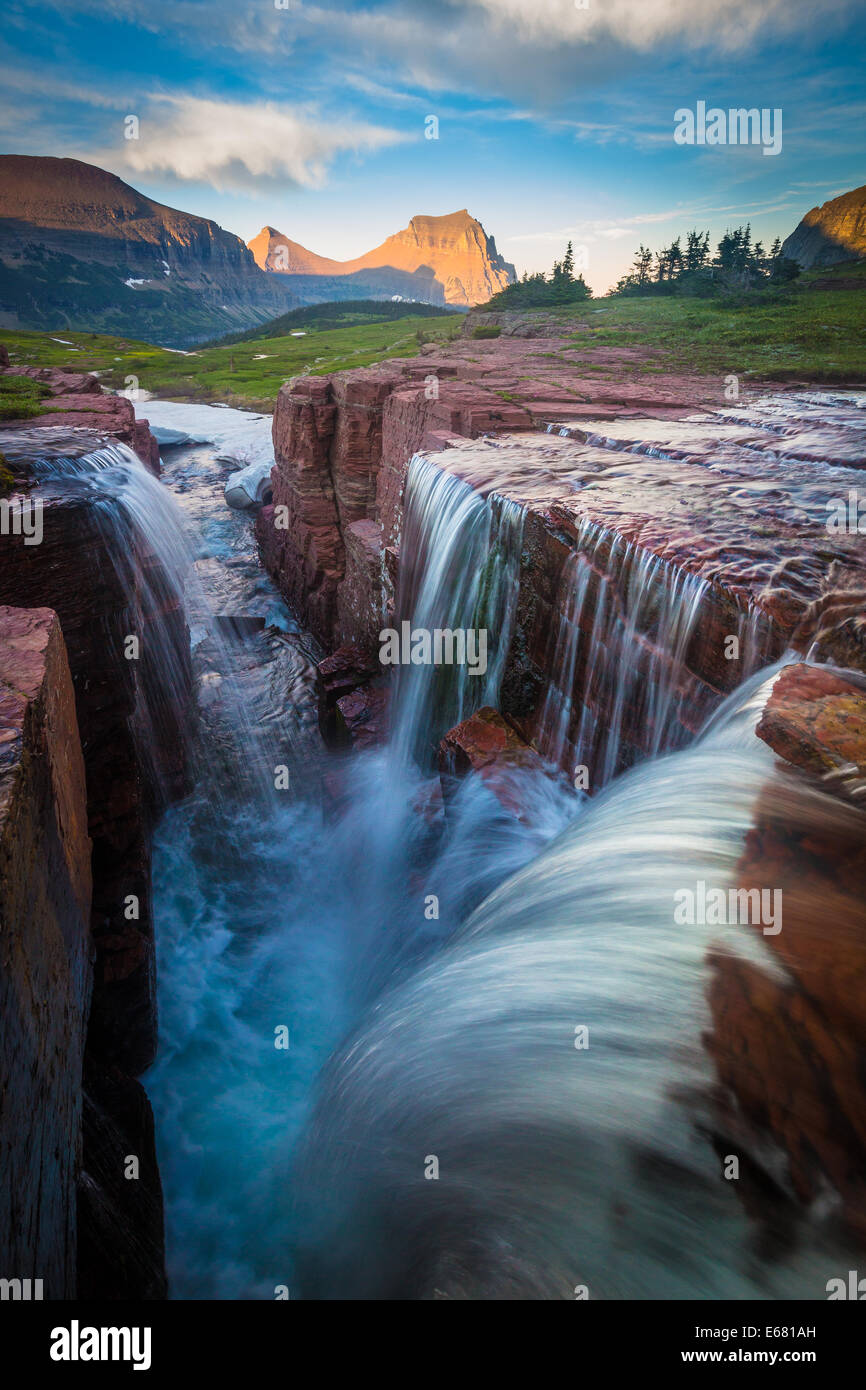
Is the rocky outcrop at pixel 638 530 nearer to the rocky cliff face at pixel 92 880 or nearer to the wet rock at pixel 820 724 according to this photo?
the wet rock at pixel 820 724

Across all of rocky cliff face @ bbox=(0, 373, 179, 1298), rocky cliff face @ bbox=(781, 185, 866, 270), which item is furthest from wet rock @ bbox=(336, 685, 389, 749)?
rocky cliff face @ bbox=(781, 185, 866, 270)

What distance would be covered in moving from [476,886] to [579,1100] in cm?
293

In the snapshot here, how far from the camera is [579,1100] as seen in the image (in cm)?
249

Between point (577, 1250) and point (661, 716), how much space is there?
3.06 m

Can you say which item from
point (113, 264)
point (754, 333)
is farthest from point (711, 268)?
point (113, 264)

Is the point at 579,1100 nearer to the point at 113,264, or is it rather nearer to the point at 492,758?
the point at 492,758

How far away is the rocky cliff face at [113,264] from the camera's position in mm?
121438

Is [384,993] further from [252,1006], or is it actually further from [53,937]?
[53,937]

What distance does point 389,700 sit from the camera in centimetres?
1052

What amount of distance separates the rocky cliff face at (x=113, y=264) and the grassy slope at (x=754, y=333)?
125953 mm

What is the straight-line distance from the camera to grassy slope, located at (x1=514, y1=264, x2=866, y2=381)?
511 inches

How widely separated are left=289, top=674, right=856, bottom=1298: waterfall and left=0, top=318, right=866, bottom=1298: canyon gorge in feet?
0.05
